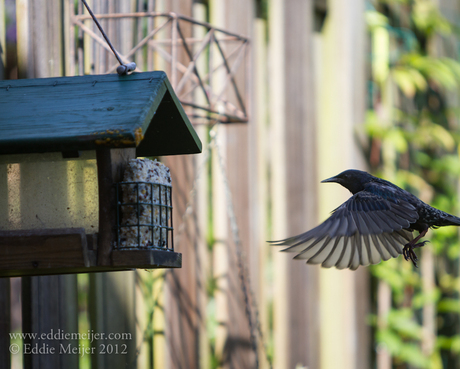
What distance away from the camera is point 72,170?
1938mm

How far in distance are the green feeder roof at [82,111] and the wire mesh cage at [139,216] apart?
21cm

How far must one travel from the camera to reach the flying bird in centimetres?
286

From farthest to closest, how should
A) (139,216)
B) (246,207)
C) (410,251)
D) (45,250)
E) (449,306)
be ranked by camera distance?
1. (449,306)
2. (246,207)
3. (410,251)
4. (139,216)
5. (45,250)

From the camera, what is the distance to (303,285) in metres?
4.36

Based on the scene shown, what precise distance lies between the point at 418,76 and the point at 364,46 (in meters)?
0.58

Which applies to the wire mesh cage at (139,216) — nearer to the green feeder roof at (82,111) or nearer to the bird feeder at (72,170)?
the bird feeder at (72,170)

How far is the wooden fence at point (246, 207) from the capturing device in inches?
110

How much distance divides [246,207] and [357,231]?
103 cm

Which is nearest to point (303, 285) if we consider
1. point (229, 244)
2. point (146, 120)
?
point (229, 244)

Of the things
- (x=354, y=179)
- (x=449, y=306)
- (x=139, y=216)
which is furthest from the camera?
(x=449, y=306)

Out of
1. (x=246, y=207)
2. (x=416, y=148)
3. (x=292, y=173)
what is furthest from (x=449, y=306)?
(x=246, y=207)

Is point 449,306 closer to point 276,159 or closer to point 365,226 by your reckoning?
point 276,159

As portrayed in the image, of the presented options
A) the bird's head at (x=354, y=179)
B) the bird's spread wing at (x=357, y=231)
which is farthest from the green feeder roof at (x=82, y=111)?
the bird's head at (x=354, y=179)

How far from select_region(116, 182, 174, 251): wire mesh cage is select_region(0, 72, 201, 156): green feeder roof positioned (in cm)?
21
